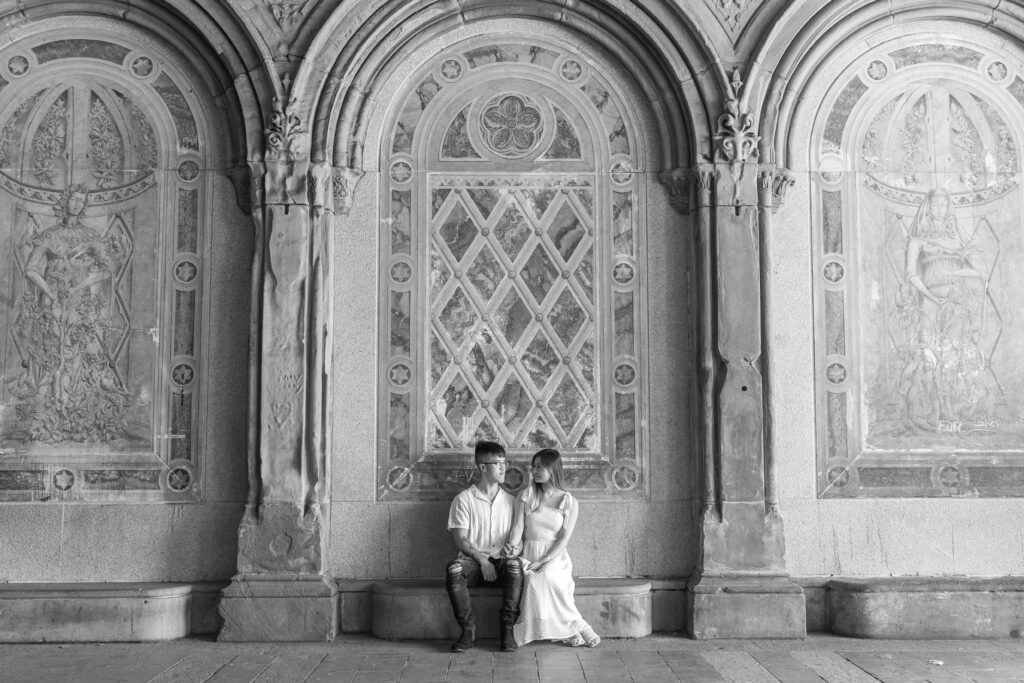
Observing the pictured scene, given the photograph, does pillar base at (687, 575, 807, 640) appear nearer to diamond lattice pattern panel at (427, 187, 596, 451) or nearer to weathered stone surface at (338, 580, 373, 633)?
diamond lattice pattern panel at (427, 187, 596, 451)

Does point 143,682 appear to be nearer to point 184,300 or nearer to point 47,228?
point 184,300

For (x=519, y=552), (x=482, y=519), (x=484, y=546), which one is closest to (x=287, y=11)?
(x=482, y=519)

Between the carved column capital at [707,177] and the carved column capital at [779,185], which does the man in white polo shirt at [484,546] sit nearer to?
the carved column capital at [707,177]

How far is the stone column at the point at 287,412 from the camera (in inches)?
247

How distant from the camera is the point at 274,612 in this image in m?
6.27

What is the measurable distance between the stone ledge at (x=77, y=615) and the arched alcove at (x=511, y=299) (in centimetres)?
123

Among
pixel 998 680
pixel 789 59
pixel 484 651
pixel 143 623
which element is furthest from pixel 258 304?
pixel 998 680

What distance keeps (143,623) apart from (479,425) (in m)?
2.43

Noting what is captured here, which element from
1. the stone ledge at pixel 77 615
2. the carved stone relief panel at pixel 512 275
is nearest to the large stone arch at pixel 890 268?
the carved stone relief panel at pixel 512 275

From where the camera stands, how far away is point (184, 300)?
682cm

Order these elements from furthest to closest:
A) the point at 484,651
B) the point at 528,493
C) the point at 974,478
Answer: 1. the point at 974,478
2. the point at 528,493
3. the point at 484,651

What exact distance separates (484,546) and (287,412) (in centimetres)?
153

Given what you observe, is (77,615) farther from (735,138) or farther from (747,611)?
(735,138)

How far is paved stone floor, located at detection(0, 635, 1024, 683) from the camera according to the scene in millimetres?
5355
